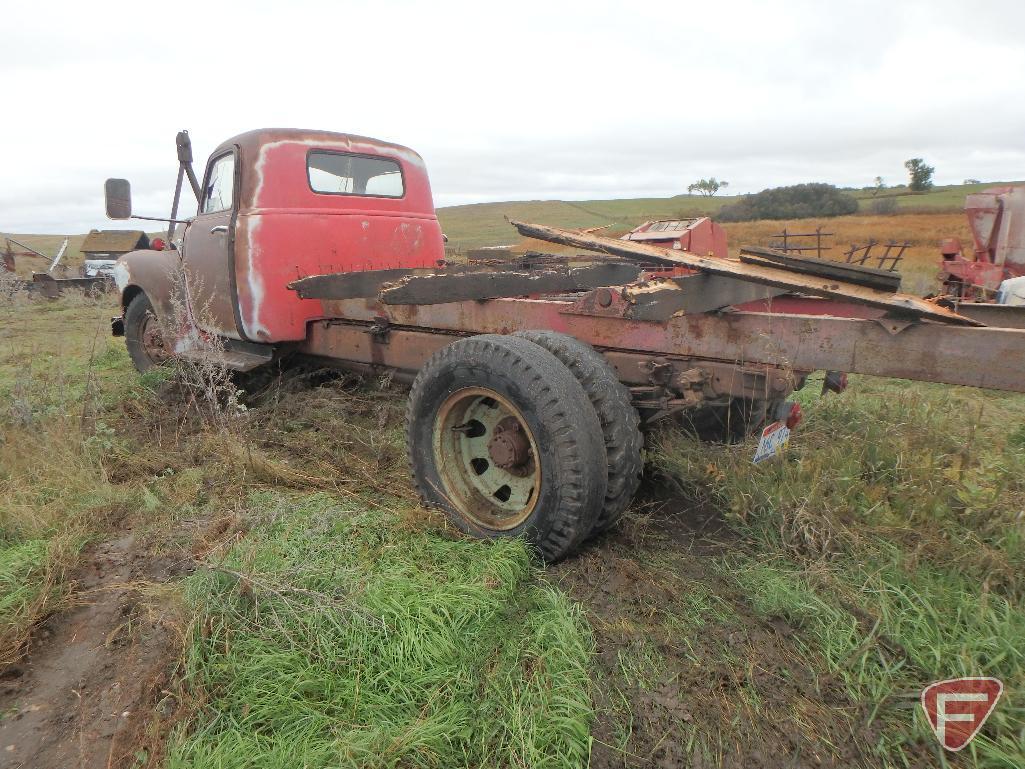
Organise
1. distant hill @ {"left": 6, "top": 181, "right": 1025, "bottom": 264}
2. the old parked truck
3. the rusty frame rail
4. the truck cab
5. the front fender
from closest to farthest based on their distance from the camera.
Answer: the rusty frame rail, the old parked truck, the truck cab, the front fender, distant hill @ {"left": 6, "top": 181, "right": 1025, "bottom": 264}

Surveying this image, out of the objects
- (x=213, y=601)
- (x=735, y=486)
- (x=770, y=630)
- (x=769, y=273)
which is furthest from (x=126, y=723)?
(x=769, y=273)

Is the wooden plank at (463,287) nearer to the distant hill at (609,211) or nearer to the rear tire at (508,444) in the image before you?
the rear tire at (508,444)

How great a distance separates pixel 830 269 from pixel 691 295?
1.74 ft

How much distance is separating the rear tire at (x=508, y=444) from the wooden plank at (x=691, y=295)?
0.42 m

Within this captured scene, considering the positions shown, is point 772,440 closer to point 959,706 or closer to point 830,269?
point 830,269

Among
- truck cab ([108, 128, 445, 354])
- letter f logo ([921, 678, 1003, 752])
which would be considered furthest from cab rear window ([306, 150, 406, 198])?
letter f logo ([921, 678, 1003, 752])

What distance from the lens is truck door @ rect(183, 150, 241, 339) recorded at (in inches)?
189

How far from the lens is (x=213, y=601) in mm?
2225

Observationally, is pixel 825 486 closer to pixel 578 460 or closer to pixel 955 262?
pixel 578 460

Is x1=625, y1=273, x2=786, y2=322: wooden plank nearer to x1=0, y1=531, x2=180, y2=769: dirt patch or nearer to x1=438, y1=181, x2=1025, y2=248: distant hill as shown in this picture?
x1=0, y1=531, x2=180, y2=769: dirt patch

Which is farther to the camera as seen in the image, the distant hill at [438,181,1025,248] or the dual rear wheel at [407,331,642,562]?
the distant hill at [438,181,1025,248]

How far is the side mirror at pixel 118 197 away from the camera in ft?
15.9

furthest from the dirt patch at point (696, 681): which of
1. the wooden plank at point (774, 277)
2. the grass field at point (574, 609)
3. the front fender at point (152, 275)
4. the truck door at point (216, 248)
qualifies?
the front fender at point (152, 275)

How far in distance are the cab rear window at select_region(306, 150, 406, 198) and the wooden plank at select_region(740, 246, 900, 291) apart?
328 centimetres
